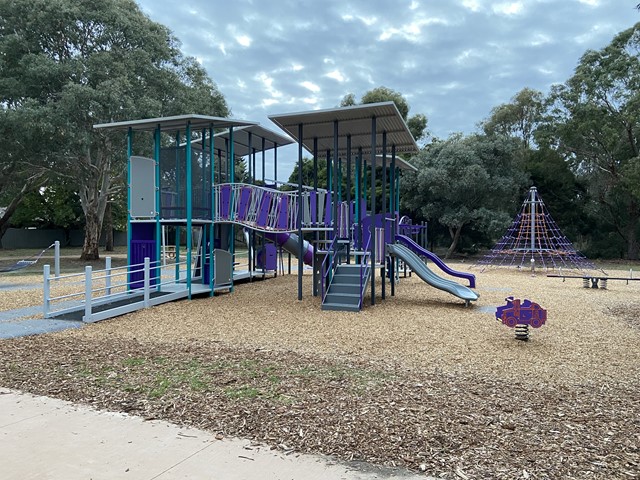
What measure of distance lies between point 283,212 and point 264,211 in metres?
0.59

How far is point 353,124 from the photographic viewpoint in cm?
1148

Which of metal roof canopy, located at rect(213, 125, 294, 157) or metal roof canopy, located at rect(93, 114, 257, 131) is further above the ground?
metal roof canopy, located at rect(213, 125, 294, 157)

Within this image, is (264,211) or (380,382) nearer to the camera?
(380,382)

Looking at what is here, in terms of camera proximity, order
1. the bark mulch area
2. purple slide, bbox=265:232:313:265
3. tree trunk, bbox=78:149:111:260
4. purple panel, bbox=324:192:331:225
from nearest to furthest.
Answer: the bark mulch area < purple panel, bbox=324:192:331:225 < purple slide, bbox=265:232:313:265 < tree trunk, bbox=78:149:111:260

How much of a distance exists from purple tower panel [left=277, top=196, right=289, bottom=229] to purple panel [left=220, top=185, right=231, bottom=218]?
1.31 metres

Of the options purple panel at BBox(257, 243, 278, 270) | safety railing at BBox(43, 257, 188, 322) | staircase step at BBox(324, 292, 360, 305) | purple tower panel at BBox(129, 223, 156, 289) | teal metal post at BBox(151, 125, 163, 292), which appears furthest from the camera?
purple panel at BBox(257, 243, 278, 270)

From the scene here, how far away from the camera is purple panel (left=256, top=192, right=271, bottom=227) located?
1244 centimetres

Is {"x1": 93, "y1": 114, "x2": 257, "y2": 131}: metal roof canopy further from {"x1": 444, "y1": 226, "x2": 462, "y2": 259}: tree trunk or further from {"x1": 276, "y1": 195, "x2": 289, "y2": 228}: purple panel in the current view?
{"x1": 444, "y1": 226, "x2": 462, "y2": 259}: tree trunk

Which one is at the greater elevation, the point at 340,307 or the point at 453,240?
the point at 453,240

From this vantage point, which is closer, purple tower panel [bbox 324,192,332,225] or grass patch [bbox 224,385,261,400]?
grass patch [bbox 224,385,261,400]

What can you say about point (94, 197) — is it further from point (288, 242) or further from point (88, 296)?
point (88, 296)

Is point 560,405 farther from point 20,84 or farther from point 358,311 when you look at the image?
point 20,84

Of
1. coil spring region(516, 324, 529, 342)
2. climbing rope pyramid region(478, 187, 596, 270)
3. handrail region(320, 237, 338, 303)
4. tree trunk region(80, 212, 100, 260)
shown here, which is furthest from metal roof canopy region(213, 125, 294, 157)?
tree trunk region(80, 212, 100, 260)

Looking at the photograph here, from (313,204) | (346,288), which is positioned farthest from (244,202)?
(346,288)
